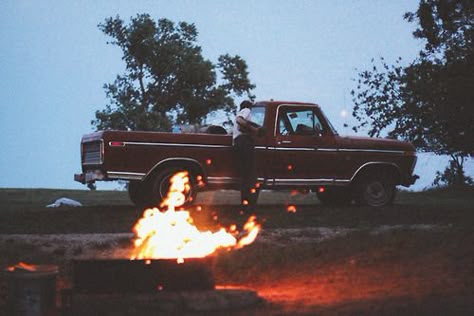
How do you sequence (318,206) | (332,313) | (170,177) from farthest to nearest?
(318,206)
(170,177)
(332,313)

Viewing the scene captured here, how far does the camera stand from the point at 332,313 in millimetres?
6324

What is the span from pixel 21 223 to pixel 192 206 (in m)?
3.31

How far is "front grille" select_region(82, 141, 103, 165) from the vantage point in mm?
13797

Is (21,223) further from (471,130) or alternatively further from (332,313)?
(471,130)

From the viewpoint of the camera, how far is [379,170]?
1662cm

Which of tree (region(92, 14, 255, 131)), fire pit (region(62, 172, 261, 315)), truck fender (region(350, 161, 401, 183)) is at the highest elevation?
tree (region(92, 14, 255, 131))

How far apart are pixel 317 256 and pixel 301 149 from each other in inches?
255

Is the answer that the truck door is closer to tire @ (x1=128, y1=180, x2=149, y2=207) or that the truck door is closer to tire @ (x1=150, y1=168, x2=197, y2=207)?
tire @ (x1=150, y1=168, x2=197, y2=207)

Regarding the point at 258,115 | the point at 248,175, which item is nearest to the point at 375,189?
the point at 258,115

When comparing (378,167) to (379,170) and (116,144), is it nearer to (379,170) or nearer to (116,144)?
(379,170)

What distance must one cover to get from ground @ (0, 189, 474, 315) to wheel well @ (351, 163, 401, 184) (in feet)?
7.04

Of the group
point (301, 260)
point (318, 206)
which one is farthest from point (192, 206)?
point (301, 260)

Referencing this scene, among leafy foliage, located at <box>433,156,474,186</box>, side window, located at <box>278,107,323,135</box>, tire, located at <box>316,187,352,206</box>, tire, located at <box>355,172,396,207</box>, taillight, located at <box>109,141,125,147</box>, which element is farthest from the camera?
leafy foliage, located at <box>433,156,474,186</box>

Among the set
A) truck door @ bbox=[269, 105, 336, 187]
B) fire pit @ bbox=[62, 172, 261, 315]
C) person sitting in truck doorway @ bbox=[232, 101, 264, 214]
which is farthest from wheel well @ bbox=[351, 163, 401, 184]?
fire pit @ bbox=[62, 172, 261, 315]
